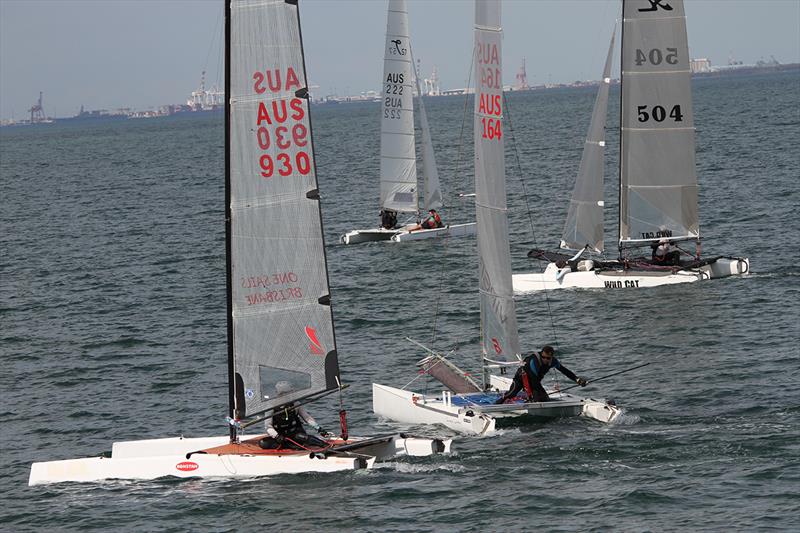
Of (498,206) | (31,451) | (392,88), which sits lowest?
(31,451)

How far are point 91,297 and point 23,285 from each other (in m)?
4.67

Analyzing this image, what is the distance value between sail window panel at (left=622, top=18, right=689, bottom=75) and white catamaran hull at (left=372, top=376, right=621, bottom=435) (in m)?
15.6

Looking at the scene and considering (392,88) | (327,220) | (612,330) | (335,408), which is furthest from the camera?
(327,220)

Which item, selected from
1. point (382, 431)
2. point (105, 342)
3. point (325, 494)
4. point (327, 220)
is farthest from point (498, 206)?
point (327, 220)

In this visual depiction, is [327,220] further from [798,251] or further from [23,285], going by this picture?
[798,251]

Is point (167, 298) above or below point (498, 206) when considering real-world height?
below

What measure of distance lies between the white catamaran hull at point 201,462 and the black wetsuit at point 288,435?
0.35 meters

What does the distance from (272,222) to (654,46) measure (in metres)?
19.8

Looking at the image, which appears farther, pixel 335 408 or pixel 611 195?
pixel 611 195

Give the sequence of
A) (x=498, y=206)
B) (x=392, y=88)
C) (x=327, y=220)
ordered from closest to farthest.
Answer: (x=498, y=206)
(x=392, y=88)
(x=327, y=220)

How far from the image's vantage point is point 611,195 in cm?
6469

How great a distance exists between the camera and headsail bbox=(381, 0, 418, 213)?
2031 inches

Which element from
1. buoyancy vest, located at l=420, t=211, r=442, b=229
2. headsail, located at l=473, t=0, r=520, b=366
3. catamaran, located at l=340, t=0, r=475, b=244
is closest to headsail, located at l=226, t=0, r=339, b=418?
headsail, located at l=473, t=0, r=520, b=366

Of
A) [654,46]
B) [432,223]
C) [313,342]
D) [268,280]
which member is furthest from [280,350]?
[432,223]
